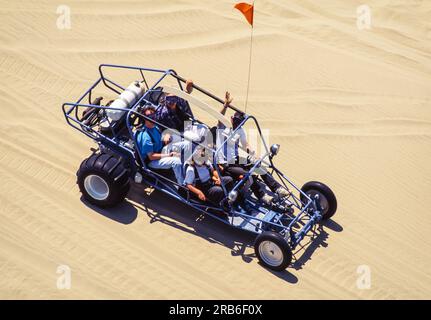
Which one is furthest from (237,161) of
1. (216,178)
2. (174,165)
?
(174,165)

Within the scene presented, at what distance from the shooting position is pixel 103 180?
335 inches

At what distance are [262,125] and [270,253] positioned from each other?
314 cm

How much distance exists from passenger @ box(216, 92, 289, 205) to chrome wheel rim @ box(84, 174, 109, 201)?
Answer: 5.37ft

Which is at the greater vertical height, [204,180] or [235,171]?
[235,171]

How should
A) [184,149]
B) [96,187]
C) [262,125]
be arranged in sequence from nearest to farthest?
[184,149]
[96,187]
[262,125]

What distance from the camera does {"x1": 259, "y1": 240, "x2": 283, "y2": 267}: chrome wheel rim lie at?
8.08 metres

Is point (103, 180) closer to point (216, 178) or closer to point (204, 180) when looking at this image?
point (204, 180)

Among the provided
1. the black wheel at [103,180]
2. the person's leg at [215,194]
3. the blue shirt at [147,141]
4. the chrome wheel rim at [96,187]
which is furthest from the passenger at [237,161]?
the chrome wheel rim at [96,187]

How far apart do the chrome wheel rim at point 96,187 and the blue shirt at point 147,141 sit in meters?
0.69

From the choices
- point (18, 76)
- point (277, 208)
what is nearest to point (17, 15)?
point (18, 76)

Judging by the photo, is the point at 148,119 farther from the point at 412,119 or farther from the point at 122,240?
the point at 412,119

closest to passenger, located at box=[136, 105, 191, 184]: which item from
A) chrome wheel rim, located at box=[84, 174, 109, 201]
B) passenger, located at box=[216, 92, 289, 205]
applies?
passenger, located at box=[216, 92, 289, 205]

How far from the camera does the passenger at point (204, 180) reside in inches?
329

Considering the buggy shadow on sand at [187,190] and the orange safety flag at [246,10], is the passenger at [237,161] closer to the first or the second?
the buggy shadow on sand at [187,190]
